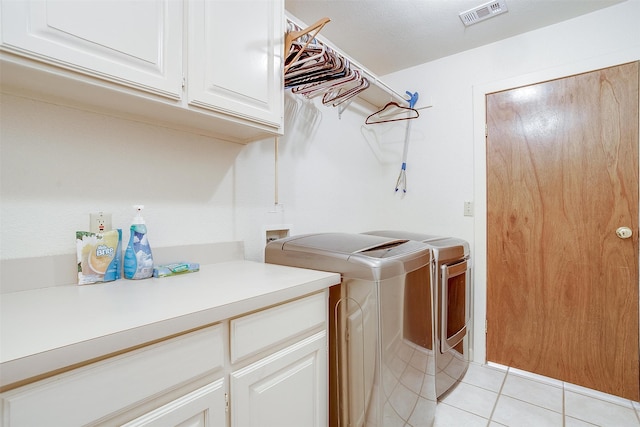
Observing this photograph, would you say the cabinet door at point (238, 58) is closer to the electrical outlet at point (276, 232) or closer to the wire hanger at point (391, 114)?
the electrical outlet at point (276, 232)

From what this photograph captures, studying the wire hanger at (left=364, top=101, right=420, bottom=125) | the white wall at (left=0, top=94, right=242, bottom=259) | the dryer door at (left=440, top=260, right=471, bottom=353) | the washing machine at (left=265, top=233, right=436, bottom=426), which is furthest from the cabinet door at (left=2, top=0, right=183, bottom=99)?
the wire hanger at (left=364, top=101, right=420, bottom=125)

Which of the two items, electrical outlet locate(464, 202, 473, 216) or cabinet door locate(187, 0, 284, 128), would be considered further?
electrical outlet locate(464, 202, 473, 216)

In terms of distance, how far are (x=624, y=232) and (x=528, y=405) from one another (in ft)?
→ 3.77

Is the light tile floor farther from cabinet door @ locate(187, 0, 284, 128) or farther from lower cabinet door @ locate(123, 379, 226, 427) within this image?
cabinet door @ locate(187, 0, 284, 128)

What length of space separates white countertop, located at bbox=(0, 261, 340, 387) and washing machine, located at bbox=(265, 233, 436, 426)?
0.38 feet

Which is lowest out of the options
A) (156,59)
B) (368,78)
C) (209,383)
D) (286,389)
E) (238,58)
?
(286,389)

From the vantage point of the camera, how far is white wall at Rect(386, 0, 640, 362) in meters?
1.88

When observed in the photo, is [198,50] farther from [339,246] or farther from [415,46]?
[415,46]

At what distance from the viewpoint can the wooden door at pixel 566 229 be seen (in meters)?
1.83

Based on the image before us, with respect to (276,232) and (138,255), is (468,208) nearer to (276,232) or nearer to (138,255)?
(276,232)

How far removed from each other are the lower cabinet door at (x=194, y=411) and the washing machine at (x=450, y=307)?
4.11 feet

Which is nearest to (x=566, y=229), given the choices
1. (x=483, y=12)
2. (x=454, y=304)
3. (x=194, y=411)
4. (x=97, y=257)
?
(x=454, y=304)

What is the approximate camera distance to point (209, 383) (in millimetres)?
825

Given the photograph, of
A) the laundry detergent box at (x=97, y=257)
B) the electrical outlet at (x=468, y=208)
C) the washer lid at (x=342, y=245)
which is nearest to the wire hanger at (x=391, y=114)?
the electrical outlet at (x=468, y=208)
